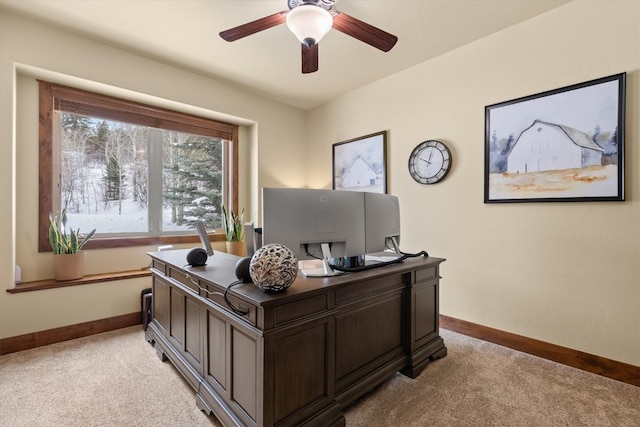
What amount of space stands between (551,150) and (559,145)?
0.06 meters

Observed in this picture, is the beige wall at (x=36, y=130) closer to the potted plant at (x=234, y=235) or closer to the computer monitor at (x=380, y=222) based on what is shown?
the potted plant at (x=234, y=235)

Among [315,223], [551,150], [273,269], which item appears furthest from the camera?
[551,150]

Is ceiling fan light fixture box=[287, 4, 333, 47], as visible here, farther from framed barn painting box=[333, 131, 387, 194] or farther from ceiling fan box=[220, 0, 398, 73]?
framed barn painting box=[333, 131, 387, 194]

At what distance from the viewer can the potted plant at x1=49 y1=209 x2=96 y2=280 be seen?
2.72 metres

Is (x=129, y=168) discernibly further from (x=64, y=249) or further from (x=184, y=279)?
(x=184, y=279)

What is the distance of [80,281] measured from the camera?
2.79 meters

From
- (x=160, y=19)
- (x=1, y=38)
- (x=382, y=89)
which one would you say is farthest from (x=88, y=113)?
(x=382, y=89)

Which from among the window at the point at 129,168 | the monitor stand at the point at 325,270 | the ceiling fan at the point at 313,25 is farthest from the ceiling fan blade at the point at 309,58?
the window at the point at 129,168

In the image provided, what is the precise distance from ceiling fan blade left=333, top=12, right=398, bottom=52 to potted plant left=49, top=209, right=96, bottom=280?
283 cm

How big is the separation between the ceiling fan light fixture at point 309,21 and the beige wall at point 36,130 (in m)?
2.07

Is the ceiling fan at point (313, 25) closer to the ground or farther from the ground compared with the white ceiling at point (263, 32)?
closer to the ground

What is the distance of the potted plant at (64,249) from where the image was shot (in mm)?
2725

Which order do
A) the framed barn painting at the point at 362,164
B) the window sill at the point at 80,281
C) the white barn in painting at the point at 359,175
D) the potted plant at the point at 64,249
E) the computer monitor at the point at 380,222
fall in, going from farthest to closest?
the white barn in painting at the point at 359,175
the framed barn painting at the point at 362,164
the potted plant at the point at 64,249
the window sill at the point at 80,281
the computer monitor at the point at 380,222

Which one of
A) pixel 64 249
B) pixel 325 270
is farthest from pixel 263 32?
pixel 64 249
